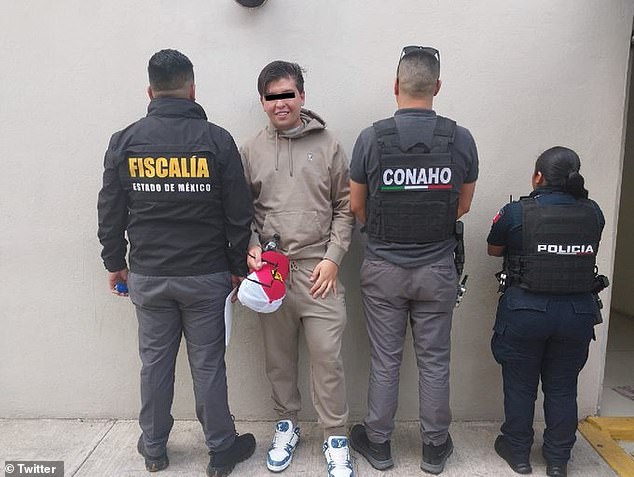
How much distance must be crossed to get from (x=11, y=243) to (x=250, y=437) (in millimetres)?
1809

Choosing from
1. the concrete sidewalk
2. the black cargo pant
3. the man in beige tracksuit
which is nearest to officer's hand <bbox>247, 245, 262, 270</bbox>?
the man in beige tracksuit

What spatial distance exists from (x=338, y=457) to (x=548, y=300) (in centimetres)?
129

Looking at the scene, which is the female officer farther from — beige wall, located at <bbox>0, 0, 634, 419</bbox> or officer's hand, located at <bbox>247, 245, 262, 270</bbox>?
officer's hand, located at <bbox>247, 245, 262, 270</bbox>

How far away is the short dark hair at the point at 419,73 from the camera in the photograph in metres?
2.42

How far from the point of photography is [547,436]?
2.67 metres

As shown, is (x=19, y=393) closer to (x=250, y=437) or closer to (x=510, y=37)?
(x=250, y=437)

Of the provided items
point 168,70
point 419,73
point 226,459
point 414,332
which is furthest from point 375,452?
point 168,70

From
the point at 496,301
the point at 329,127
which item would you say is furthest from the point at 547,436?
the point at 329,127

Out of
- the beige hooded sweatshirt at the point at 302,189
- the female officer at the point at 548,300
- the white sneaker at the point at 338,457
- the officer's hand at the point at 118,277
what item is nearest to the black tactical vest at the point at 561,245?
the female officer at the point at 548,300

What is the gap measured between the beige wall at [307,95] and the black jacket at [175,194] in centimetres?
60

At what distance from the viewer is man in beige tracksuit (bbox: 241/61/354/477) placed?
8.54ft

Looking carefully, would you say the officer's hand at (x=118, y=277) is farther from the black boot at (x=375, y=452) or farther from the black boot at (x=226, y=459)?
the black boot at (x=375, y=452)

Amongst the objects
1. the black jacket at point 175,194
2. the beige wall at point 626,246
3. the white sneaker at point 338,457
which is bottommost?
the white sneaker at point 338,457

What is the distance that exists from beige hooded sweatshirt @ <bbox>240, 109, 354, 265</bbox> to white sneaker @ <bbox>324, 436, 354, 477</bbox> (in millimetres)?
934
